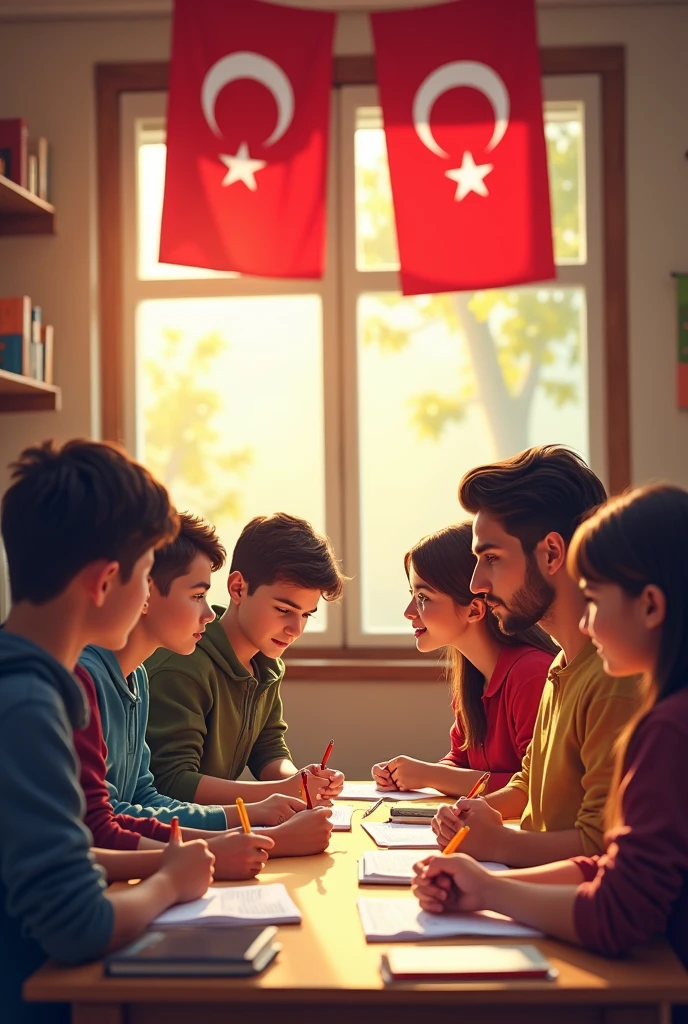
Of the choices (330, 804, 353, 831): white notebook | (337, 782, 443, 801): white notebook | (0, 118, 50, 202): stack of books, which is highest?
(0, 118, 50, 202): stack of books

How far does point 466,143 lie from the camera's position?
3.68m

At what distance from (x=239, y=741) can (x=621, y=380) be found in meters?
2.14

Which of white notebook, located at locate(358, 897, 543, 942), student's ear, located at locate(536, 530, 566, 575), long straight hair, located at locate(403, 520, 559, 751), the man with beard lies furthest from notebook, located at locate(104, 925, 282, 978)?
long straight hair, located at locate(403, 520, 559, 751)

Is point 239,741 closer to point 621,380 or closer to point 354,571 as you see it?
point 354,571

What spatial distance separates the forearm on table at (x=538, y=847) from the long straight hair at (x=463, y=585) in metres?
0.77

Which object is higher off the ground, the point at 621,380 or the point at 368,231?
the point at 368,231

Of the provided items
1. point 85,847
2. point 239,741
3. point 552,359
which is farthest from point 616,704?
point 552,359

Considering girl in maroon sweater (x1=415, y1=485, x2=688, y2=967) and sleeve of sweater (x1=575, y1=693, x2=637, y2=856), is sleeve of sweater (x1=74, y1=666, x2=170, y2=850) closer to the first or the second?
girl in maroon sweater (x1=415, y1=485, x2=688, y2=967)

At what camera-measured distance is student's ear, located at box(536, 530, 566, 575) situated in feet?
5.73

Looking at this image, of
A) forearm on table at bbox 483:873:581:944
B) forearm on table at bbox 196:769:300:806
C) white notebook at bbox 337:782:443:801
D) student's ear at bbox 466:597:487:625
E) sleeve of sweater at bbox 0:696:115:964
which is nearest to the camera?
sleeve of sweater at bbox 0:696:115:964

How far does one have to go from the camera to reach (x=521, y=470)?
6.03 feet

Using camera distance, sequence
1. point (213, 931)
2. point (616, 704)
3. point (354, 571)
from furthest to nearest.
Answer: point (354, 571)
point (616, 704)
point (213, 931)

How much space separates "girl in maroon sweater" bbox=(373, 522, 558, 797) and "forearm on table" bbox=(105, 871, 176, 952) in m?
1.00

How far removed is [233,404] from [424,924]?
2.92 meters
